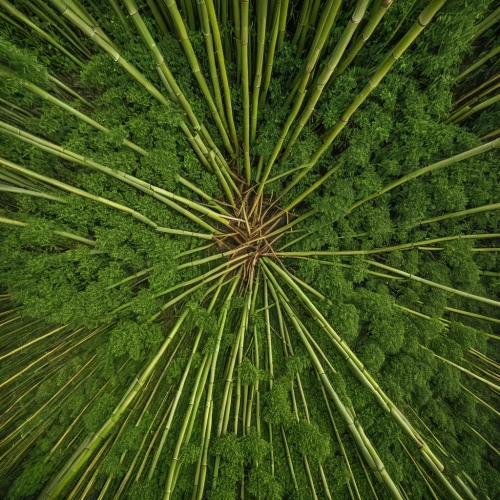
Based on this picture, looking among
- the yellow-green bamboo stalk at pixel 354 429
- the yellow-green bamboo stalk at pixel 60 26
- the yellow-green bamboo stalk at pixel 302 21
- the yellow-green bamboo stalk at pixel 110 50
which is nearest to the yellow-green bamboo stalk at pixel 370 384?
the yellow-green bamboo stalk at pixel 354 429

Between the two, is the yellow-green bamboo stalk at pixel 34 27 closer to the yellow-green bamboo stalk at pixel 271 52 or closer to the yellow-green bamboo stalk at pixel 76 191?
the yellow-green bamboo stalk at pixel 76 191

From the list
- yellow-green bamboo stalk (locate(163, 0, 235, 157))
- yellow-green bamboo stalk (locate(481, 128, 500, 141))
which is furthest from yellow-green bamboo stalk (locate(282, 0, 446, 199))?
yellow-green bamboo stalk (locate(481, 128, 500, 141))

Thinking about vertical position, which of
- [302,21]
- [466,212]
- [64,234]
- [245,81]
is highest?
[302,21]

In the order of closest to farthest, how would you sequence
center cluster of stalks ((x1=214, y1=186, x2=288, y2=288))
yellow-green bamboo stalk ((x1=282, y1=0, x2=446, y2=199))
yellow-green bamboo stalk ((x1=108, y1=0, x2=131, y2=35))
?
yellow-green bamboo stalk ((x1=282, y1=0, x2=446, y2=199))
yellow-green bamboo stalk ((x1=108, y1=0, x2=131, y2=35))
center cluster of stalks ((x1=214, y1=186, x2=288, y2=288))

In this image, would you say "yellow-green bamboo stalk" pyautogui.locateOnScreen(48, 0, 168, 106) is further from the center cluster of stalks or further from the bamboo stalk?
the center cluster of stalks

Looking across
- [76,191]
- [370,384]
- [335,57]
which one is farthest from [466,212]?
[76,191]

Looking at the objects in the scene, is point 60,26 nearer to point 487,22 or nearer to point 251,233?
point 251,233

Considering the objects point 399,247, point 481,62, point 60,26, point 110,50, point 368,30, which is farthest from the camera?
point 399,247

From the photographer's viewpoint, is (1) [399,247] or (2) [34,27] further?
(1) [399,247]
